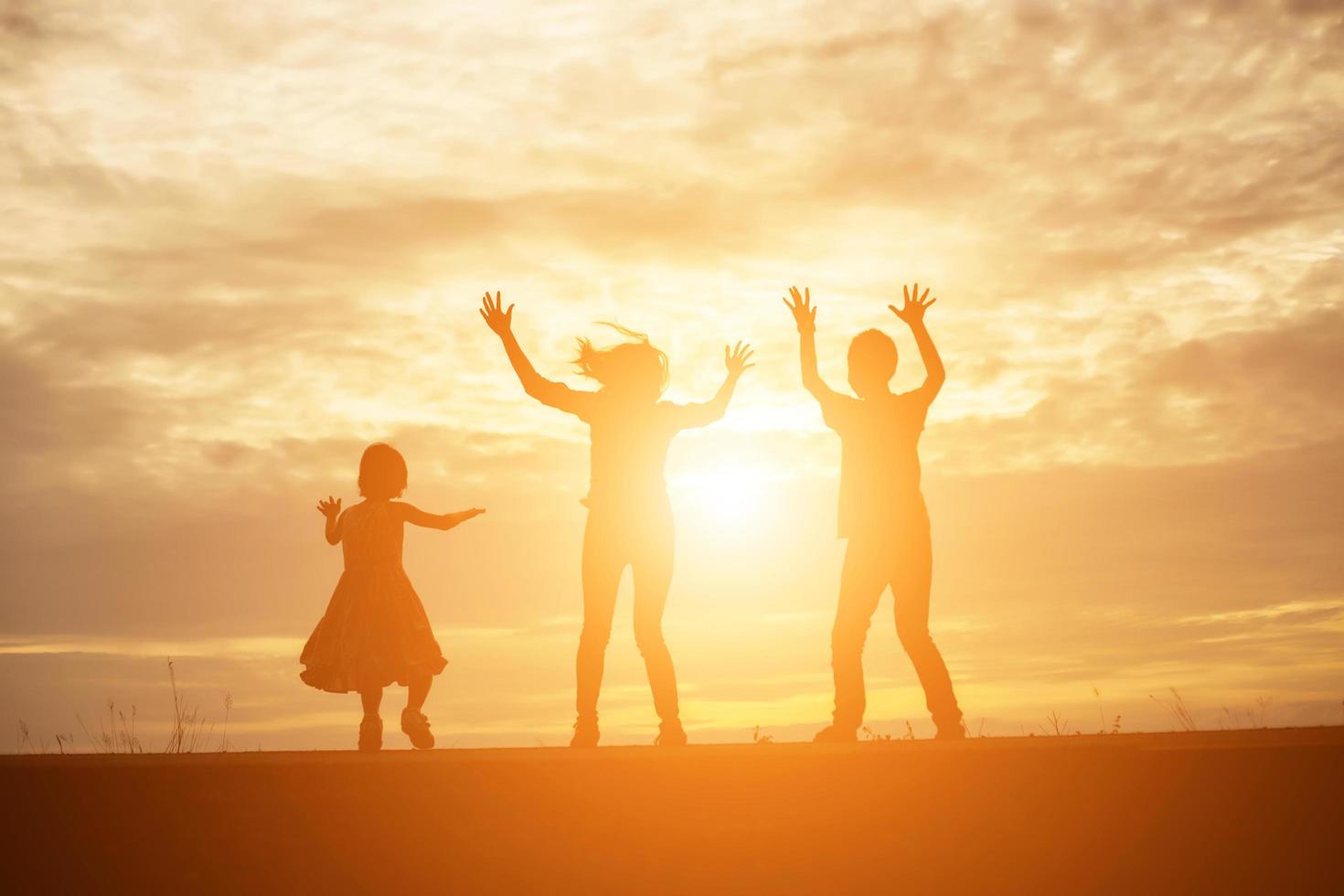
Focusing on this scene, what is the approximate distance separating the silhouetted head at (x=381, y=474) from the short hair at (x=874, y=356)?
11.0ft

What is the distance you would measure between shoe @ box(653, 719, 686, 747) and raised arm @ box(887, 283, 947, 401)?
102 inches

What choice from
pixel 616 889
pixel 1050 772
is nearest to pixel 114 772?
pixel 616 889

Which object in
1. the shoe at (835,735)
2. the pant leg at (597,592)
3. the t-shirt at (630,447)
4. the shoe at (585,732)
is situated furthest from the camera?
the t-shirt at (630,447)

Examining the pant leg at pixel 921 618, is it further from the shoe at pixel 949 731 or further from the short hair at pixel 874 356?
the short hair at pixel 874 356

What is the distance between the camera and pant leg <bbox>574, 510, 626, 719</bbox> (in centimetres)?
919

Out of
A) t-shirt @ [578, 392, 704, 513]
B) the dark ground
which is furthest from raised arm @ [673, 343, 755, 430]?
the dark ground

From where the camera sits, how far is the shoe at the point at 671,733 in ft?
29.3

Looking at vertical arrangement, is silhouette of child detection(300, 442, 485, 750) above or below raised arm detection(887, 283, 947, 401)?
below

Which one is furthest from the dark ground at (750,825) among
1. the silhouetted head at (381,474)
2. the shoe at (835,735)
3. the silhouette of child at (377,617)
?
the silhouetted head at (381,474)

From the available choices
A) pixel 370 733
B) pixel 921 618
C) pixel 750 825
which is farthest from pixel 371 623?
pixel 750 825

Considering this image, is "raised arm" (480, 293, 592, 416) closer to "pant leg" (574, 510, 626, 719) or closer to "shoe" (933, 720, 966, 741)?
"pant leg" (574, 510, 626, 719)

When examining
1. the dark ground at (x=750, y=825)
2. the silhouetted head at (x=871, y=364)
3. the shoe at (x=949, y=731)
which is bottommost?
the dark ground at (x=750, y=825)

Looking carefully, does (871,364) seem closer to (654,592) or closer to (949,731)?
(654,592)

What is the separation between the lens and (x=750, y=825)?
5.61m
